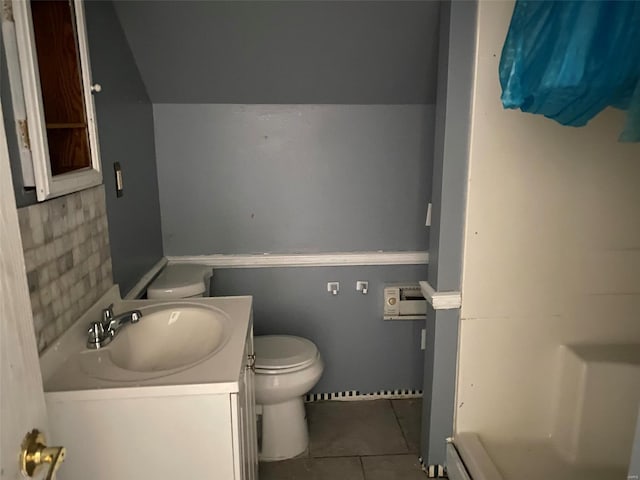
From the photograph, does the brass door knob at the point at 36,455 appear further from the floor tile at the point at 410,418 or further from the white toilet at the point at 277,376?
the floor tile at the point at 410,418

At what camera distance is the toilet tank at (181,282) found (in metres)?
2.04

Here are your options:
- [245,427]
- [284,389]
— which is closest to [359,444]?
[284,389]

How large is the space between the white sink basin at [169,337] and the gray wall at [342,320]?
0.88 metres

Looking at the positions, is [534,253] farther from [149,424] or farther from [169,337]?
[149,424]

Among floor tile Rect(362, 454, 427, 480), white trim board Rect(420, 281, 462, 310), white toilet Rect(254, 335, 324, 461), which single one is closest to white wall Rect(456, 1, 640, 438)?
white trim board Rect(420, 281, 462, 310)

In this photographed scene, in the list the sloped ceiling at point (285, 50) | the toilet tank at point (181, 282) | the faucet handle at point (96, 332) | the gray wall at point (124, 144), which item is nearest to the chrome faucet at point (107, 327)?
the faucet handle at point (96, 332)

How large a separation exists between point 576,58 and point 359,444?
5.94ft

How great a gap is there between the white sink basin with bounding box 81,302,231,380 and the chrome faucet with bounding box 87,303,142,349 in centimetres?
2

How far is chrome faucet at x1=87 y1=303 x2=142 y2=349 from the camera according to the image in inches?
53.5

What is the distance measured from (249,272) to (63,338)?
4.09 feet

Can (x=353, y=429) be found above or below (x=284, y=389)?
below

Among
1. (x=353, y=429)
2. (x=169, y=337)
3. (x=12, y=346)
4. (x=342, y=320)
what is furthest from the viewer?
(x=342, y=320)

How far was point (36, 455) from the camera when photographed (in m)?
0.73

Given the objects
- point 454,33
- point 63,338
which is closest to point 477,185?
point 454,33
